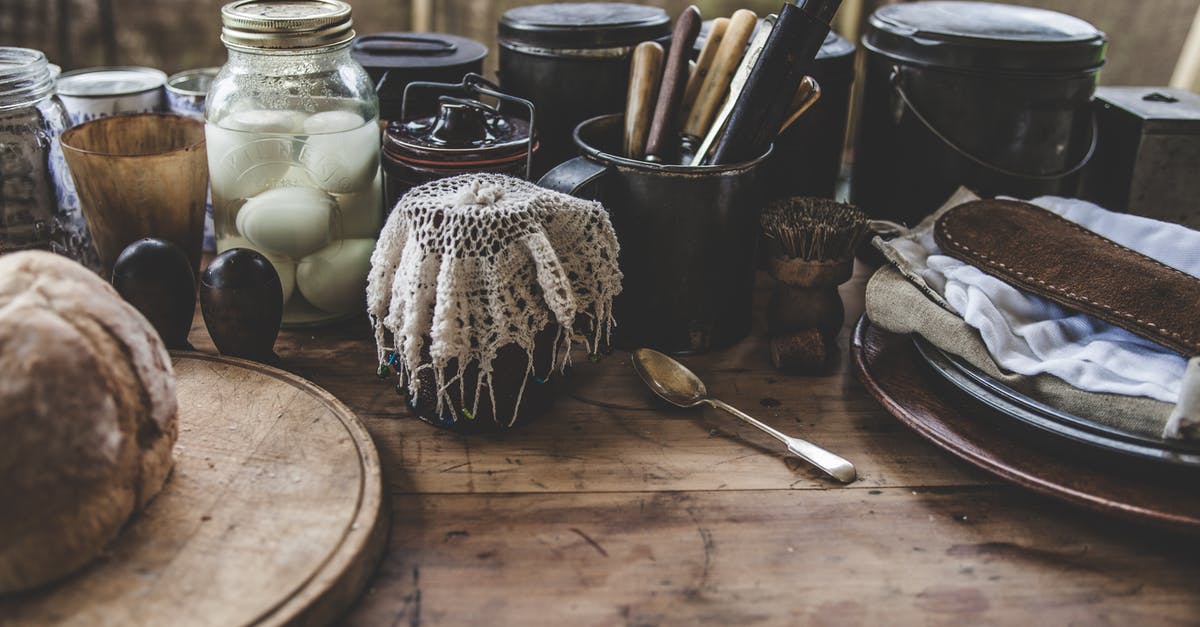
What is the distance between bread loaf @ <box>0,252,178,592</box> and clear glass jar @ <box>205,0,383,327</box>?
0.24 metres

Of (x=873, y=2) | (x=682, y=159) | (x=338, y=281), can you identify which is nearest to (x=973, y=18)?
(x=873, y=2)

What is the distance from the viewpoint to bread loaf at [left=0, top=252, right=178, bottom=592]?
1.62 feet

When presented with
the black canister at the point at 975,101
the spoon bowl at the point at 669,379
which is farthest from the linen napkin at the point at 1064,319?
the spoon bowl at the point at 669,379

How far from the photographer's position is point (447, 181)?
2.35 ft

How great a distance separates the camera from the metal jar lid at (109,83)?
0.92m

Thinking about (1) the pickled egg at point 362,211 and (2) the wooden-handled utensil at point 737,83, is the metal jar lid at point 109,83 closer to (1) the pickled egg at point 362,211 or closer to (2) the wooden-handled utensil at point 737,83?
(1) the pickled egg at point 362,211

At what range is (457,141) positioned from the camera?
0.81 meters

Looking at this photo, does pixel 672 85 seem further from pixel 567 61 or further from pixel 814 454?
pixel 814 454

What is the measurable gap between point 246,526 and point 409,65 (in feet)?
1.81

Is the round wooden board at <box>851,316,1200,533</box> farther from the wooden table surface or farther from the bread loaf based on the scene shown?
the bread loaf

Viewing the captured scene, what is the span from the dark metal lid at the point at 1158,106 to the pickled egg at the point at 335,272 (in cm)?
85

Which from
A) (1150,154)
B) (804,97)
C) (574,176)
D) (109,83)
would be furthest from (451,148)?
(1150,154)

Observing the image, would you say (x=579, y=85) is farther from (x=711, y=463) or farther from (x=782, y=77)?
(x=711, y=463)

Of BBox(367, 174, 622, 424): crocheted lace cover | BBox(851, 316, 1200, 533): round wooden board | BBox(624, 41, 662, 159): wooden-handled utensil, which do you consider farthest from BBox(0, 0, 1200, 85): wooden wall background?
BBox(851, 316, 1200, 533): round wooden board
